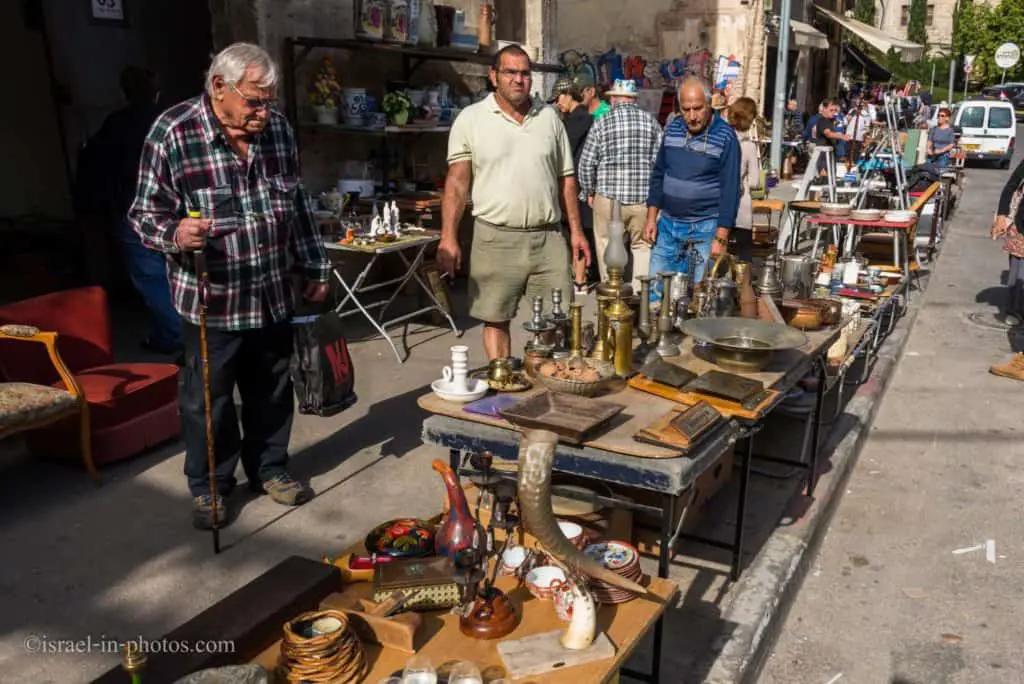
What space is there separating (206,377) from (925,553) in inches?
130

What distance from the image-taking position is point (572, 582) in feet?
7.80

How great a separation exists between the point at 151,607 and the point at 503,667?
5.72 feet

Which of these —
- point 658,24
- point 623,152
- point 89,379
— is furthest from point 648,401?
point 658,24

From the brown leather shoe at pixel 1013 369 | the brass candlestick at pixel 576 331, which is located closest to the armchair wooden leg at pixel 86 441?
the brass candlestick at pixel 576 331

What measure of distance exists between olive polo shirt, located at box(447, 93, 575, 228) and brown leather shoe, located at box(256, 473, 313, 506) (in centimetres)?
165

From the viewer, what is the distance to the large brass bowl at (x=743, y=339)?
3512mm

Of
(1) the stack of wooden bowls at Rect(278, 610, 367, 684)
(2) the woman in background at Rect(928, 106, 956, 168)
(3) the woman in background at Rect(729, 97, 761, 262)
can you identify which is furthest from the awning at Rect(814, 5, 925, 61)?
(1) the stack of wooden bowls at Rect(278, 610, 367, 684)

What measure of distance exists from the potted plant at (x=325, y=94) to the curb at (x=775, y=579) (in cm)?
447

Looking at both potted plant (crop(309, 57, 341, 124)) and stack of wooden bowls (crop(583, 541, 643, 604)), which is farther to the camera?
potted plant (crop(309, 57, 341, 124))

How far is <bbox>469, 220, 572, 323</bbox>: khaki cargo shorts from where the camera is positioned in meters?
4.59

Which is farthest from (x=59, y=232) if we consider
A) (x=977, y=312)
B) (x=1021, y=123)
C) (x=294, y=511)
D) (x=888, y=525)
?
(x=1021, y=123)

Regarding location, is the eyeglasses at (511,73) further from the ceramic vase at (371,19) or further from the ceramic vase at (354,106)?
the ceramic vase at (371,19)

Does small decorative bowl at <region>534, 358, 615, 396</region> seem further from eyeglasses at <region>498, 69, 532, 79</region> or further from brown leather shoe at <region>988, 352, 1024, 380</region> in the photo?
brown leather shoe at <region>988, 352, 1024, 380</region>

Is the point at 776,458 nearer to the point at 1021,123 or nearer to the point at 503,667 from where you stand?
the point at 503,667
